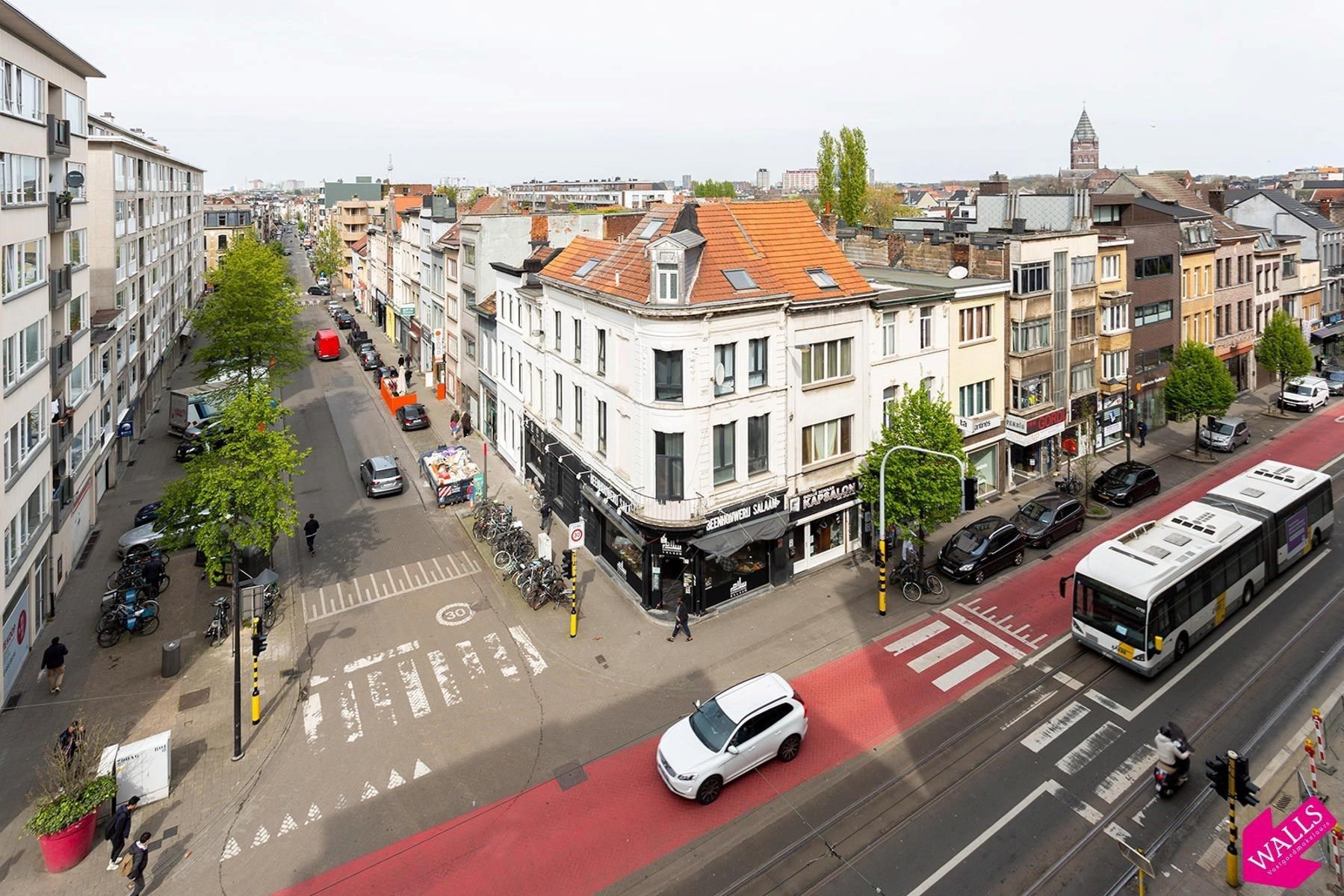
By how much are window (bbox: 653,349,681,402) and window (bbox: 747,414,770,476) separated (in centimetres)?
316

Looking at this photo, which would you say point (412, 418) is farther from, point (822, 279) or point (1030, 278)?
point (1030, 278)

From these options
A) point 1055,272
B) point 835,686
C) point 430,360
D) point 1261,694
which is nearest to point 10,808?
point 835,686

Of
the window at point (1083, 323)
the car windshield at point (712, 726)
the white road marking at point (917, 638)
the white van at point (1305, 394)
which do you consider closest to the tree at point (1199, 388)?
the window at point (1083, 323)

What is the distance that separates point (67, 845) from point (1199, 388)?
4941 centimetres

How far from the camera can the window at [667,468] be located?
83.3 feet

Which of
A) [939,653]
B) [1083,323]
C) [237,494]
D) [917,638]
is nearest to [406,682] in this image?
[237,494]

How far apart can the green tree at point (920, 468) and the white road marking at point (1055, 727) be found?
7982 millimetres

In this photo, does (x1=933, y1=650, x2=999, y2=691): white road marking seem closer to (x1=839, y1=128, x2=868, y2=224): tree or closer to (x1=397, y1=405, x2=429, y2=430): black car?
(x1=397, y1=405, x2=429, y2=430): black car

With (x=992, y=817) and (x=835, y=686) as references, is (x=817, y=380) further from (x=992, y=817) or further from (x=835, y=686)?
(x=992, y=817)

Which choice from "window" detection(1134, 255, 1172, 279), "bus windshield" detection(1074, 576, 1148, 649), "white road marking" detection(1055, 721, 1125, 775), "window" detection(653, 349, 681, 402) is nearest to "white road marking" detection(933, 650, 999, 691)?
"bus windshield" detection(1074, 576, 1148, 649)

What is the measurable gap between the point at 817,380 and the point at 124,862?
23654 mm

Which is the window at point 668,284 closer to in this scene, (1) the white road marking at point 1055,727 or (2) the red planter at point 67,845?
(1) the white road marking at point 1055,727

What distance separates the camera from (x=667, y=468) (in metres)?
25.5

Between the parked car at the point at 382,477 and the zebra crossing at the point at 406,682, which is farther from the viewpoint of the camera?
the parked car at the point at 382,477
